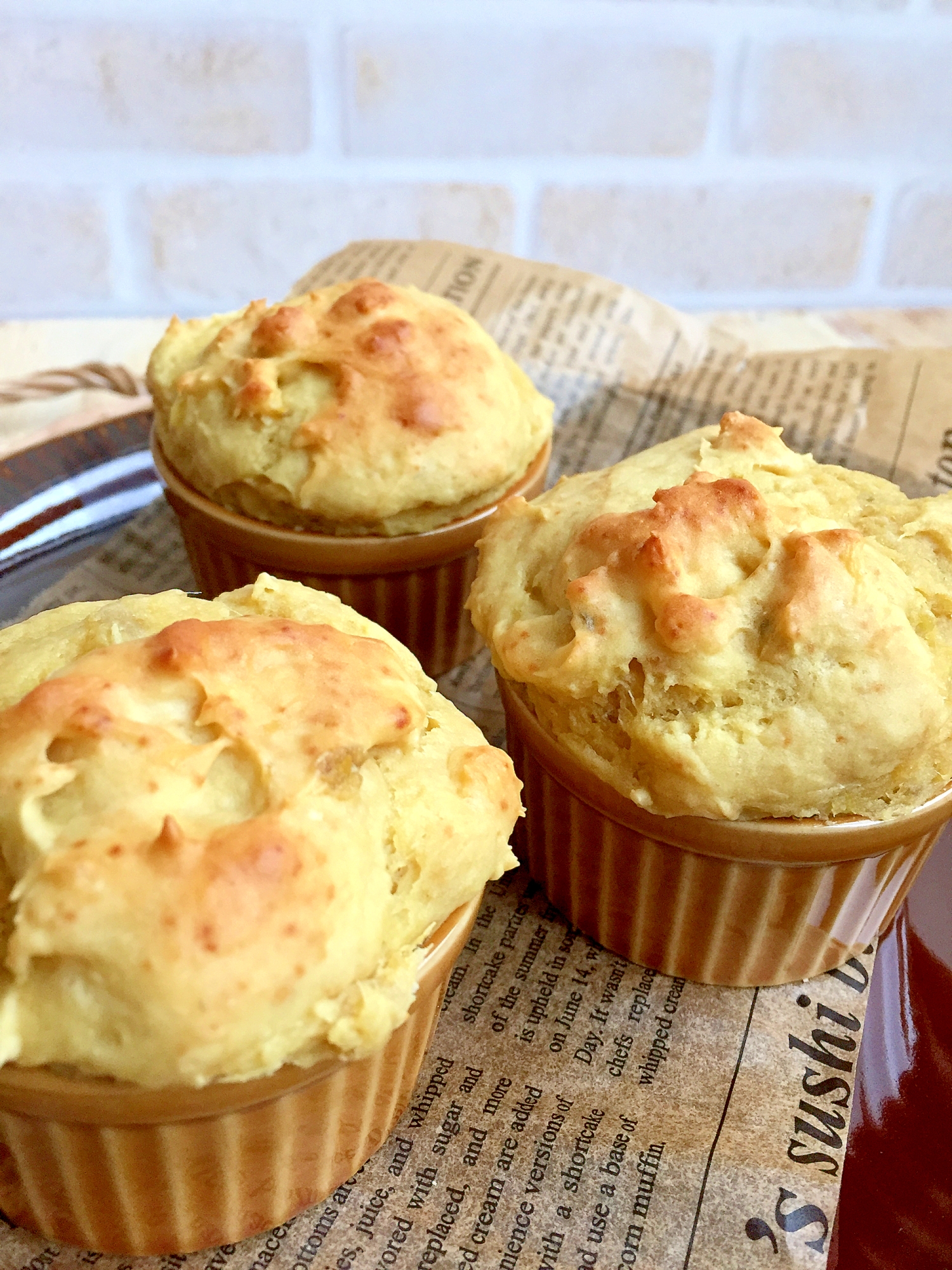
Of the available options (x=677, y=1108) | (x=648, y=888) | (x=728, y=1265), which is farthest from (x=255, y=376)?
(x=728, y=1265)

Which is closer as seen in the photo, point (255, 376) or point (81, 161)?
point (255, 376)

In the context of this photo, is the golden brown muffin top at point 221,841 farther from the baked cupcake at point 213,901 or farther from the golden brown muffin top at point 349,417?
the golden brown muffin top at point 349,417

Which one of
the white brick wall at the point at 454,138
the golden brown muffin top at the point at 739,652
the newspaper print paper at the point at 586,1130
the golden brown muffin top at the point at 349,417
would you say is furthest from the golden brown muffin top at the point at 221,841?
the white brick wall at the point at 454,138

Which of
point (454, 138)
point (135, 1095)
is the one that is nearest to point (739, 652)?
point (135, 1095)

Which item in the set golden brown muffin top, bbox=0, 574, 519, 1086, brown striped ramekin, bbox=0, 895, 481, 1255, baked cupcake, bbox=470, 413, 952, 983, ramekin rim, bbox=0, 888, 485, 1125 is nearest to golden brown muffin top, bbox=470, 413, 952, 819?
baked cupcake, bbox=470, 413, 952, 983

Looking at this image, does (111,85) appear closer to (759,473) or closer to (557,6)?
(557,6)

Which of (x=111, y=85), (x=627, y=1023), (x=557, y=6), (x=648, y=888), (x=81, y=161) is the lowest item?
(x=627, y=1023)

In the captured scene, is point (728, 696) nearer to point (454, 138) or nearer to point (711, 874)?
point (711, 874)
